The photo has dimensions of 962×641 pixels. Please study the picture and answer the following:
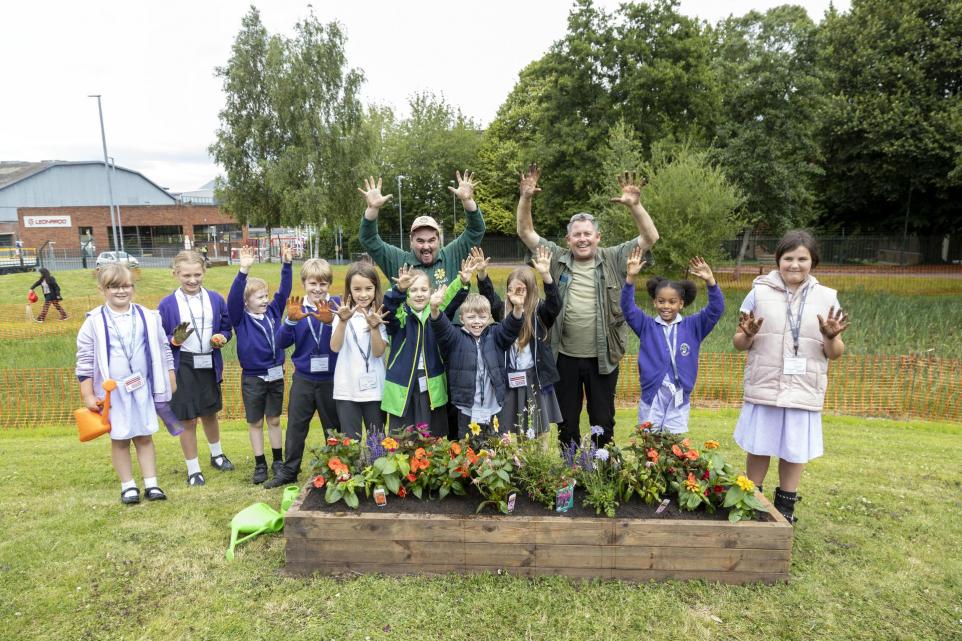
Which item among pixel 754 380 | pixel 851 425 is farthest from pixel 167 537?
pixel 851 425

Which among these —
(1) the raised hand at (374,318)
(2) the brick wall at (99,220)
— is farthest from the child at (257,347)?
(2) the brick wall at (99,220)

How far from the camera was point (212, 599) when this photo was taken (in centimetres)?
303

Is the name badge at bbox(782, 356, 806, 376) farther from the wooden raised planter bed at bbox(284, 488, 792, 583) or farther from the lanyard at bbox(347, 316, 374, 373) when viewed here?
the lanyard at bbox(347, 316, 374, 373)

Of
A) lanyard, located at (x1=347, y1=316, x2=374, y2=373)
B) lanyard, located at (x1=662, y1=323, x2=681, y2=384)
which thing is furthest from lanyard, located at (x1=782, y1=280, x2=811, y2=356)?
lanyard, located at (x1=347, y1=316, x2=374, y2=373)

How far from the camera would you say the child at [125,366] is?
3.90m

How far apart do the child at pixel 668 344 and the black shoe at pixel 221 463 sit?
370 centimetres

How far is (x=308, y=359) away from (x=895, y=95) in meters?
28.5

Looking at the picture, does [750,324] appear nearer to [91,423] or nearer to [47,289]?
[91,423]

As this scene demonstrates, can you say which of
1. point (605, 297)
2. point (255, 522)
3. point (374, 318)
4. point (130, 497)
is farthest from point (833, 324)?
point (130, 497)

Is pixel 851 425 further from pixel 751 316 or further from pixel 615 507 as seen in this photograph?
pixel 615 507

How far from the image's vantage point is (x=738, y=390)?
8688 millimetres

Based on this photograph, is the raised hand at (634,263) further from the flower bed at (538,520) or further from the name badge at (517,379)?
the flower bed at (538,520)

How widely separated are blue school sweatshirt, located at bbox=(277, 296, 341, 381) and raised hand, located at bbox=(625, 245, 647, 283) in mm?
2299

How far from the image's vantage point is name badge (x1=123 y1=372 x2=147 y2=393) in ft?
13.0
